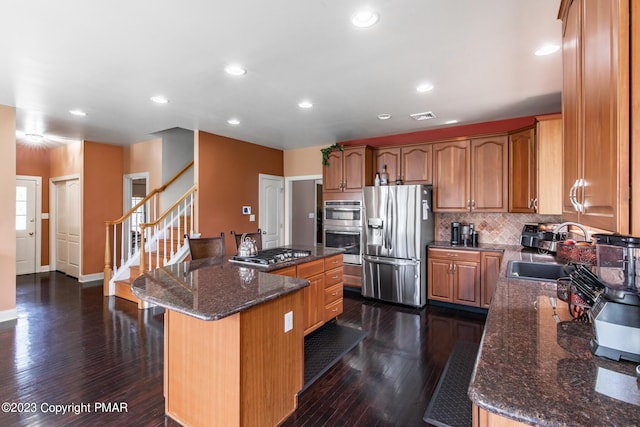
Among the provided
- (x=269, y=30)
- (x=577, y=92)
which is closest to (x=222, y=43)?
(x=269, y=30)

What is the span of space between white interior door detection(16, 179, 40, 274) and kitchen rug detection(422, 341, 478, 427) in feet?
26.0

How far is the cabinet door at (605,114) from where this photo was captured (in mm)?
778

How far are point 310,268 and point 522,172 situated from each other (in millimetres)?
2895

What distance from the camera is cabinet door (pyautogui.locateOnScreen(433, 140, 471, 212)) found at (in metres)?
4.36

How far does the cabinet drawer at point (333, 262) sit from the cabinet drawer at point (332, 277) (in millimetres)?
48

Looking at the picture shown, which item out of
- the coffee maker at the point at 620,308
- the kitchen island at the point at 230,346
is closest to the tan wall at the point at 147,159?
the kitchen island at the point at 230,346

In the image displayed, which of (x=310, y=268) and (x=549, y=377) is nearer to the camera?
(x=549, y=377)

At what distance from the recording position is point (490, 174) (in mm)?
4184

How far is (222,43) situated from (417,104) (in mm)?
2295

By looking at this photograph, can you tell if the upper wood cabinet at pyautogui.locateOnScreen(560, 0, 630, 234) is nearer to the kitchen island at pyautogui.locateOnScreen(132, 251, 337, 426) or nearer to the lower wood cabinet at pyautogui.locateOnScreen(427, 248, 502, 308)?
the kitchen island at pyautogui.locateOnScreen(132, 251, 337, 426)

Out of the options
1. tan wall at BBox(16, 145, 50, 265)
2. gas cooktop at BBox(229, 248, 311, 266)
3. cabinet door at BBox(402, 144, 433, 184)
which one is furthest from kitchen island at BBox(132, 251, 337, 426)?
tan wall at BBox(16, 145, 50, 265)

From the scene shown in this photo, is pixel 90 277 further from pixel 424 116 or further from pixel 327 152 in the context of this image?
pixel 424 116

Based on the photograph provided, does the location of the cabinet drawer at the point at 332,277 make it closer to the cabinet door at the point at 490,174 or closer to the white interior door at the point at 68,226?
the cabinet door at the point at 490,174

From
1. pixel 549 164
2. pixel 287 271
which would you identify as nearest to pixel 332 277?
pixel 287 271
